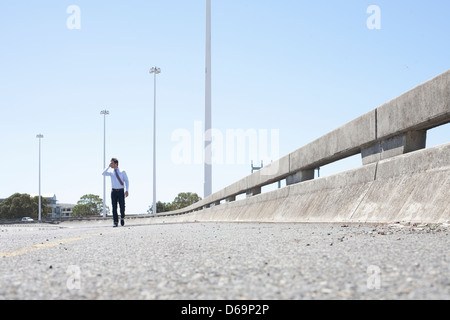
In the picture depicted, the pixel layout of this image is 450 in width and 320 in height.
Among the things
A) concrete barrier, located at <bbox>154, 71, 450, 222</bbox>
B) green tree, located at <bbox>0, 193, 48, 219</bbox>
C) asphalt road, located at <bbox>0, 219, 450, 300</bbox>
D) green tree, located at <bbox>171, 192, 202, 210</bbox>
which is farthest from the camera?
green tree, located at <bbox>171, 192, 202, 210</bbox>

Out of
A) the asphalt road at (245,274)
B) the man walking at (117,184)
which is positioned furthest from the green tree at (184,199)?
the asphalt road at (245,274)

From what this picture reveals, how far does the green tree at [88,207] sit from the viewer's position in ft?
494

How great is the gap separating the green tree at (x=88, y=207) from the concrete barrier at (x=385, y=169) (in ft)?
488

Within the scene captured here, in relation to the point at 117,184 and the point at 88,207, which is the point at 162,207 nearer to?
the point at 88,207

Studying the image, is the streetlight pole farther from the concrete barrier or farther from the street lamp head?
the street lamp head

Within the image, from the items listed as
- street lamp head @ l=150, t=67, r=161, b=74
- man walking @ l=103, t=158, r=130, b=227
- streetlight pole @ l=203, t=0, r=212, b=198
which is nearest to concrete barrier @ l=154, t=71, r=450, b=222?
man walking @ l=103, t=158, r=130, b=227

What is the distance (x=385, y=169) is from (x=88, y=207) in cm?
15323

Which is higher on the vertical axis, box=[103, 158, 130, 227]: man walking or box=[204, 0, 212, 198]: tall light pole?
box=[204, 0, 212, 198]: tall light pole

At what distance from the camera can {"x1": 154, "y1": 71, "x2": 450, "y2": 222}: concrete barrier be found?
4.79 m

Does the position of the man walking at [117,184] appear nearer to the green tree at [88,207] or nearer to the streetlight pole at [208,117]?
the streetlight pole at [208,117]

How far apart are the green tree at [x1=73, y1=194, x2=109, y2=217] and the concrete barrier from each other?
14882 cm

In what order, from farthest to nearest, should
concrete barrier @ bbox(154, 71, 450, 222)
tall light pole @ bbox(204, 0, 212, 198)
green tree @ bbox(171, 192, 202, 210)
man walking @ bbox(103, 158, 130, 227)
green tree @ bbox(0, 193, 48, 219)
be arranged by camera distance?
green tree @ bbox(171, 192, 202, 210), green tree @ bbox(0, 193, 48, 219), tall light pole @ bbox(204, 0, 212, 198), man walking @ bbox(103, 158, 130, 227), concrete barrier @ bbox(154, 71, 450, 222)
